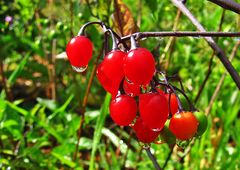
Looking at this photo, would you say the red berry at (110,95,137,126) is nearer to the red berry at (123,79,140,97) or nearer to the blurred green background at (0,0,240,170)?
the red berry at (123,79,140,97)

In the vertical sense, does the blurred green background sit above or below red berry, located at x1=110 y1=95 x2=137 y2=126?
below

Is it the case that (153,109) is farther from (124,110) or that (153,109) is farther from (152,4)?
(152,4)

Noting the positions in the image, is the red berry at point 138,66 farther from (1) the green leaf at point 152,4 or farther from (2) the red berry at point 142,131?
(1) the green leaf at point 152,4

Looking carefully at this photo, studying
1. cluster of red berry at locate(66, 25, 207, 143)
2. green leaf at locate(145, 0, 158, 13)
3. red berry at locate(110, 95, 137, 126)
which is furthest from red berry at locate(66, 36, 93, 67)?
green leaf at locate(145, 0, 158, 13)

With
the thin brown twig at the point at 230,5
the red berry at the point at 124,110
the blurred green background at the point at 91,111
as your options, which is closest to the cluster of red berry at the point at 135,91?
the red berry at the point at 124,110

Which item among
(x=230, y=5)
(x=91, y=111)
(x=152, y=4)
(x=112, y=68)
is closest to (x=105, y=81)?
(x=112, y=68)

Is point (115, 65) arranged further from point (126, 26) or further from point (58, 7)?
point (58, 7)

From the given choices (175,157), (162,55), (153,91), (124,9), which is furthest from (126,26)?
(175,157)
